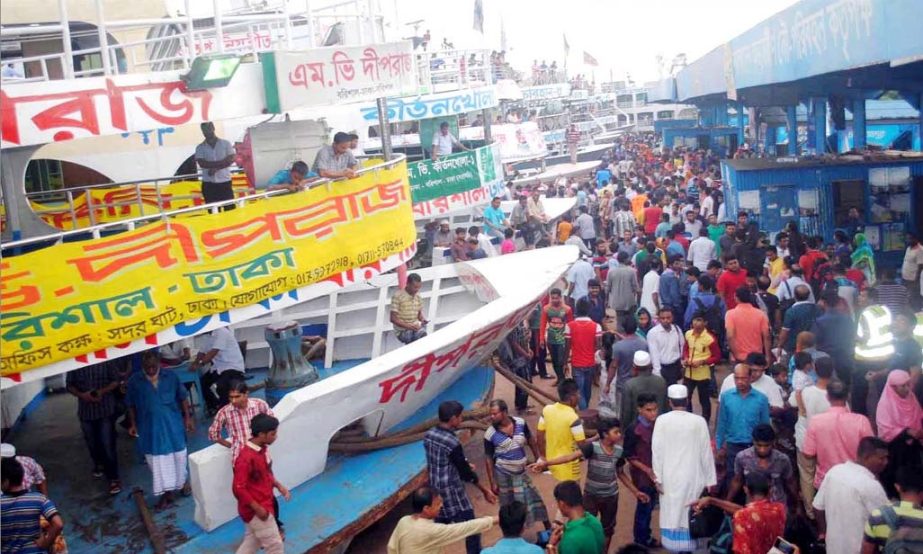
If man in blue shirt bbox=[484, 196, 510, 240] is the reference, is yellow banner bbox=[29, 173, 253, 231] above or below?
above

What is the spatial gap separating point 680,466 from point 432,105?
1064cm

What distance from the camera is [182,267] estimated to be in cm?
786

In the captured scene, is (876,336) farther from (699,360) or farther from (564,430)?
(564,430)

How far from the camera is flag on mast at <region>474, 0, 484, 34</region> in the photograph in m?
35.4

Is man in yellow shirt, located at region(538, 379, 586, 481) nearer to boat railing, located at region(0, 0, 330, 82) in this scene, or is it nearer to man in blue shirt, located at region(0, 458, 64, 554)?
man in blue shirt, located at region(0, 458, 64, 554)

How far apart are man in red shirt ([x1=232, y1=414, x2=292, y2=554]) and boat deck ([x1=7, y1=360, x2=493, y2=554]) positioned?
1.61 ft

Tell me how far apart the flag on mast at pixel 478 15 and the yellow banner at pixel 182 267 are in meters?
27.2

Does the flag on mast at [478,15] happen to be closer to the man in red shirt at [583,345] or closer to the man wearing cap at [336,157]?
the man in red shirt at [583,345]

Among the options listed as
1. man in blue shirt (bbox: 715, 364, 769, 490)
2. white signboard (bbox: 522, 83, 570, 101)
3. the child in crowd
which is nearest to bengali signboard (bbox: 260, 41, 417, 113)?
man in blue shirt (bbox: 715, 364, 769, 490)

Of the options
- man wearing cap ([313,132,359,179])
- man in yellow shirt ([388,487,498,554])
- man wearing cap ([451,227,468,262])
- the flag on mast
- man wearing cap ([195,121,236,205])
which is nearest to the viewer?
man in yellow shirt ([388,487,498,554])

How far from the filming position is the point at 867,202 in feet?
50.4

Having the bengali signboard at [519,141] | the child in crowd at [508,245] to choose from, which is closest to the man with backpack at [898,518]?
the child in crowd at [508,245]

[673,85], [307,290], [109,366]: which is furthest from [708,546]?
[673,85]

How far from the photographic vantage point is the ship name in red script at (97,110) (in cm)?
710
